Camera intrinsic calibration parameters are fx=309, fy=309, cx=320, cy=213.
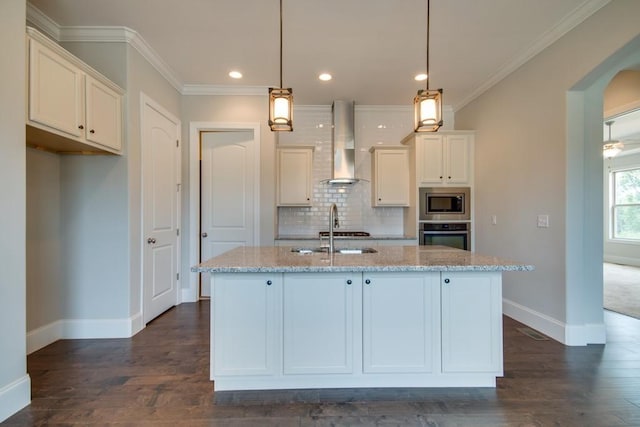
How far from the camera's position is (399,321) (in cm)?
203

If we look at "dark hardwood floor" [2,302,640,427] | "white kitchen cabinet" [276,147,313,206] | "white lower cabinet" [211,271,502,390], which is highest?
"white kitchen cabinet" [276,147,313,206]

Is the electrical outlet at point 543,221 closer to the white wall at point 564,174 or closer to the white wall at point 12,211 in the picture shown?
the white wall at point 564,174

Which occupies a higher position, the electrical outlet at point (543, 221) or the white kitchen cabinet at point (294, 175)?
the white kitchen cabinet at point (294, 175)

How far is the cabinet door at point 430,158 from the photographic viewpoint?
4.18 meters

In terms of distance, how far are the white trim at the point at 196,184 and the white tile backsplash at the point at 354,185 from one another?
2.23ft

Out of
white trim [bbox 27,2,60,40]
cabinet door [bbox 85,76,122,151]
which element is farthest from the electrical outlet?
white trim [bbox 27,2,60,40]

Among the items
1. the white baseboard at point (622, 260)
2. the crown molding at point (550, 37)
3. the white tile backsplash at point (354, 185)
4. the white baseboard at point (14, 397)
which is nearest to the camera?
the white baseboard at point (14, 397)

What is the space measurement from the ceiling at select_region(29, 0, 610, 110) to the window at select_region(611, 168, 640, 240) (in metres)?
6.19

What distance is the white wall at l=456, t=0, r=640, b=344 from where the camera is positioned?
2.60 metres

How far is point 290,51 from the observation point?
3.16 metres

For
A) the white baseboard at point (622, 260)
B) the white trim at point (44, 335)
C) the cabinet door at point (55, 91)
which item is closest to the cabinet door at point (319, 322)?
the cabinet door at point (55, 91)

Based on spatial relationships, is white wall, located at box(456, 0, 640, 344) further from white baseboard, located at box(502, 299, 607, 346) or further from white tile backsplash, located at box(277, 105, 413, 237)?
white tile backsplash, located at box(277, 105, 413, 237)

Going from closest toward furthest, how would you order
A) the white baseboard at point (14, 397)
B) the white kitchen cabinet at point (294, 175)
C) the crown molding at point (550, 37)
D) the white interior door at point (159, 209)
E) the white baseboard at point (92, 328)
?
the white baseboard at point (14, 397), the crown molding at point (550, 37), the white baseboard at point (92, 328), the white interior door at point (159, 209), the white kitchen cabinet at point (294, 175)

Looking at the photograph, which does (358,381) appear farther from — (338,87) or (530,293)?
(338,87)
